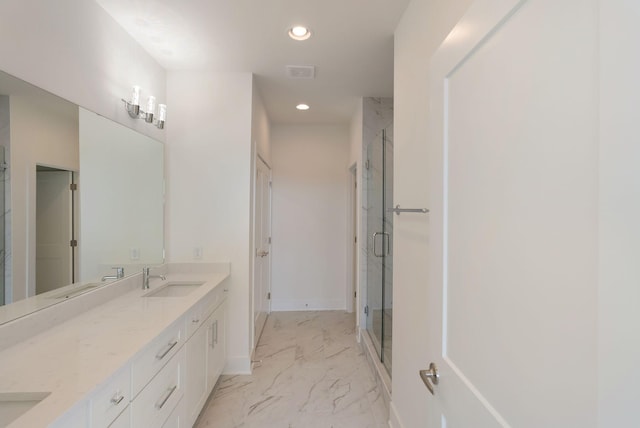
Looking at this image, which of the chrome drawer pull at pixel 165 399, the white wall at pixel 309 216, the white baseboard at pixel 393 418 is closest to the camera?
the chrome drawer pull at pixel 165 399

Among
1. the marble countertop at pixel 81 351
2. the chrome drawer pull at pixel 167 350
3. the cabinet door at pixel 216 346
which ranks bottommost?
the cabinet door at pixel 216 346

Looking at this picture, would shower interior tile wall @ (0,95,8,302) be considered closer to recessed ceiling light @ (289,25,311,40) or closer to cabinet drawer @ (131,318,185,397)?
cabinet drawer @ (131,318,185,397)

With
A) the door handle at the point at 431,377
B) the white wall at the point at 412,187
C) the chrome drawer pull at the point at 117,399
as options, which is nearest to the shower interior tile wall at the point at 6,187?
the chrome drawer pull at the point at 117,399

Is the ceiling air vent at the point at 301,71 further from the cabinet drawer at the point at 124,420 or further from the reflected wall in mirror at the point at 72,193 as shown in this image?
the cabinet drawer at the point at 124,420

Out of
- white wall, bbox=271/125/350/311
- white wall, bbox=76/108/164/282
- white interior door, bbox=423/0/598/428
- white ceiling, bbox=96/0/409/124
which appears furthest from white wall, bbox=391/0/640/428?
white wall, bbox=271/125/350/311

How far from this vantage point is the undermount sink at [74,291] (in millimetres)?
1558

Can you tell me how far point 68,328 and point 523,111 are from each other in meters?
1.96

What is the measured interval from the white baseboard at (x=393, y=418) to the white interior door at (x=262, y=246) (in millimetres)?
1550

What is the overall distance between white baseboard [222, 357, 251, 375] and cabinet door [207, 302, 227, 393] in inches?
3.7

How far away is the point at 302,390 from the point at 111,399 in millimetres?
1693

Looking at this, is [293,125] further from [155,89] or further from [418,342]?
[418,342]

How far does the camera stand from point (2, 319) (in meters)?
1.26

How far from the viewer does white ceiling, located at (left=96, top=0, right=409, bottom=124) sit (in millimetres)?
1854

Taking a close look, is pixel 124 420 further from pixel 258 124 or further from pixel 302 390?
pixel 258 124
